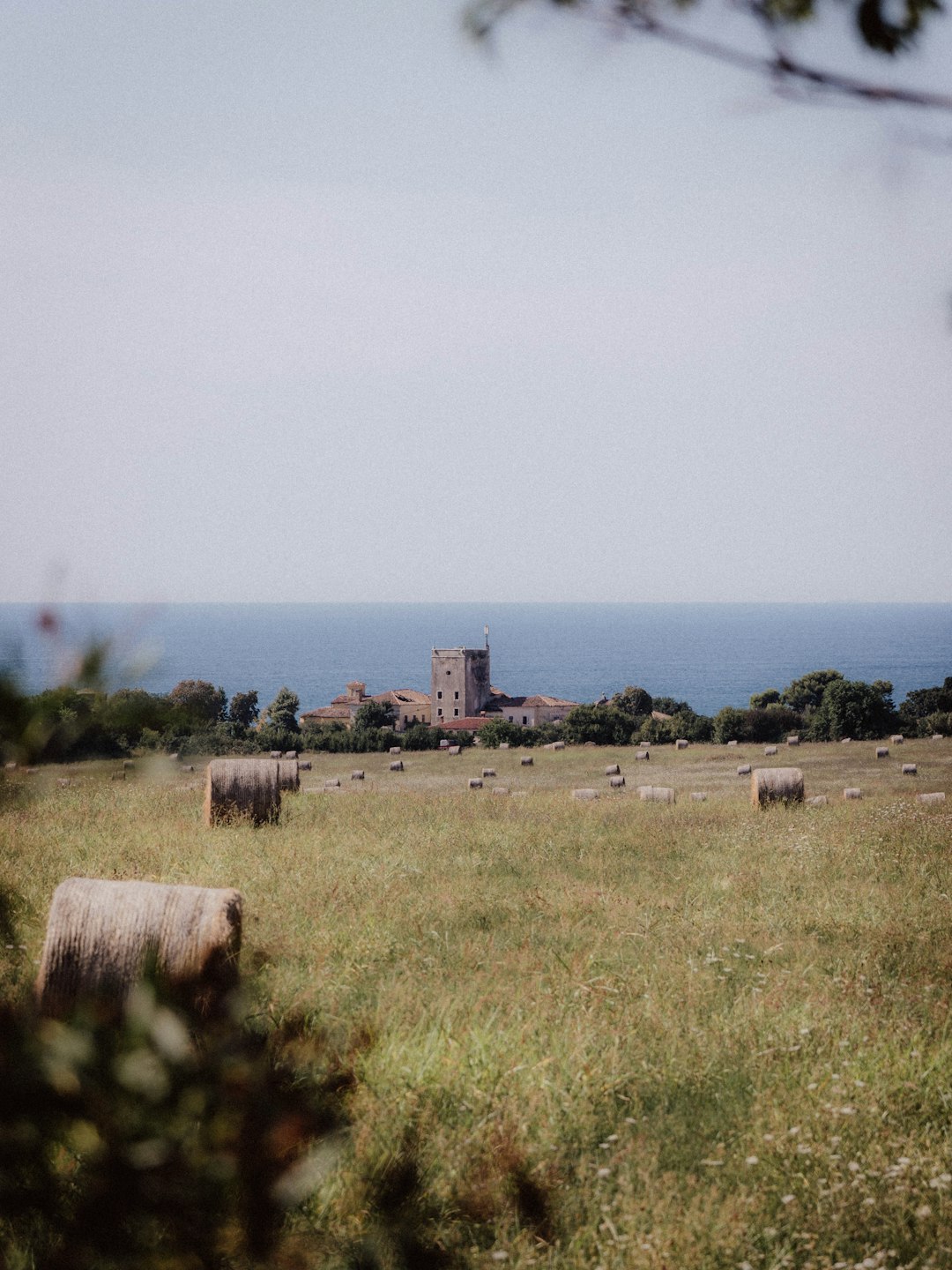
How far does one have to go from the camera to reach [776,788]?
65.1ft

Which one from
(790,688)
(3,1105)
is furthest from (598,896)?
(790,688)

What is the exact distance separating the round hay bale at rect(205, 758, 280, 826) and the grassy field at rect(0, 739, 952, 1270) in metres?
0.88

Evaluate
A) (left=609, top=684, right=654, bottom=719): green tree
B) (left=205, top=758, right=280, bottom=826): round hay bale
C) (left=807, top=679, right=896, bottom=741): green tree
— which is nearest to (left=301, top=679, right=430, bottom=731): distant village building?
(left=609, top=684, right=654, bottom=719): green tree

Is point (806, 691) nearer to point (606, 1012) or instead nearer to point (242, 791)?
point (242, 791)

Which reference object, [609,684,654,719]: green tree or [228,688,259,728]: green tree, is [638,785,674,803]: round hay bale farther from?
[609,684,654,719]: green tree

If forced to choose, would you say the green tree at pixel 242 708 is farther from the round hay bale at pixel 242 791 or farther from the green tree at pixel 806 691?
the round hay bale at pixel 242 791

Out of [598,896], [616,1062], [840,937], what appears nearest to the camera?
[616,1062]

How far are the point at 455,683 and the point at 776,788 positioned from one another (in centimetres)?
8367

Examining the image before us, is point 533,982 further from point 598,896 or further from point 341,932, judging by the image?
point 598,896

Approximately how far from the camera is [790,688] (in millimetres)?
74000

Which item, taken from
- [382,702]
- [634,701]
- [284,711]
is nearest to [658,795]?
[284,711]

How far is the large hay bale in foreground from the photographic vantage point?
6168 mm

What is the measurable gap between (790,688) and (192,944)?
72630 millimetres

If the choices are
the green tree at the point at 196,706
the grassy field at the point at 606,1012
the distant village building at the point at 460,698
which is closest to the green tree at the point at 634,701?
the distant village building at the point at 460,698
